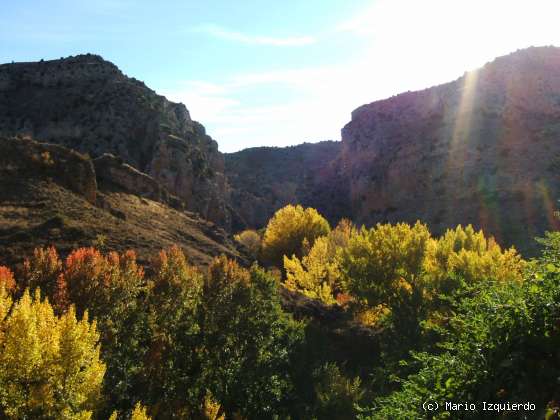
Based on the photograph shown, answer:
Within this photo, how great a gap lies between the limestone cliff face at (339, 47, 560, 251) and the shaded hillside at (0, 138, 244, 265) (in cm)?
4971

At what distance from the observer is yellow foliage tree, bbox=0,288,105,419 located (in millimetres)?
8312

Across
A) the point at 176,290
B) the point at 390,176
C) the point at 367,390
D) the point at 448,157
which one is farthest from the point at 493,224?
the point at 176,290

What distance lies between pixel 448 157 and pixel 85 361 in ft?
290

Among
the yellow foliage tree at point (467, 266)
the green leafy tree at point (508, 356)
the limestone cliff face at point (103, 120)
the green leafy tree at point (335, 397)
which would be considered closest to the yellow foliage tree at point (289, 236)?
the yellow foliage tree at point (467, 266)

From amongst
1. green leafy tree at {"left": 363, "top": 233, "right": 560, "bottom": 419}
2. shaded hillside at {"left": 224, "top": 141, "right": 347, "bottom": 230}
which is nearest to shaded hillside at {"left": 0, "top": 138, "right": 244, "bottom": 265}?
green leafy tree at {"left": 363, "top": 233, "right": 560, "bottom": 419}

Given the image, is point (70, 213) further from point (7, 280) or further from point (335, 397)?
point (335, 397)

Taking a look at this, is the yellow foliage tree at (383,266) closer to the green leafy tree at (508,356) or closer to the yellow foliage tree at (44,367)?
the green leafy tree at (508,356)

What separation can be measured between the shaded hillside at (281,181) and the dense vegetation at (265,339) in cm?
8145

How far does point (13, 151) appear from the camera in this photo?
33.2 m

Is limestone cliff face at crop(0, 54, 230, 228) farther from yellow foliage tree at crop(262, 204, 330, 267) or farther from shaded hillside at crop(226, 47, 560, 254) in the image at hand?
shaded hillside at crop(226, 47, 560, 254)

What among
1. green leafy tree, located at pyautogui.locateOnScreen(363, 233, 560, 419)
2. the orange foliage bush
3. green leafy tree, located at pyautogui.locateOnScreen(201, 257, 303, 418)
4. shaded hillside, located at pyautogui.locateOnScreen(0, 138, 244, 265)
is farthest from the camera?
shaded hillside, located at pyautogui.locateOnScreen(0, 138, 244, 265)

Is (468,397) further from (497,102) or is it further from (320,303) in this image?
(497,102)

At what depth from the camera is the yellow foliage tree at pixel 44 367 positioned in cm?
831

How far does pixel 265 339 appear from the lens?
63.7 feet
